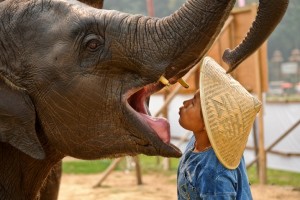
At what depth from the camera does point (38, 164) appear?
2.52 meters

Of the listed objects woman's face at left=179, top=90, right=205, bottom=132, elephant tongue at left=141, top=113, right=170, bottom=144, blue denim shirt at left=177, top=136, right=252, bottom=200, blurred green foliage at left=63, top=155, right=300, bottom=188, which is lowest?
blurred green foliage at left=63, top=155, right=300, bottom=188

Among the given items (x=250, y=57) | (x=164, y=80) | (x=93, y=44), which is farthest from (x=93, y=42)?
(x=250, y=57)

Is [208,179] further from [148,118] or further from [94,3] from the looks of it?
[94,3]

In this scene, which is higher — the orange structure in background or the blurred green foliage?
the orange structure in background

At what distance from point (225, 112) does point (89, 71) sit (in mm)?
713

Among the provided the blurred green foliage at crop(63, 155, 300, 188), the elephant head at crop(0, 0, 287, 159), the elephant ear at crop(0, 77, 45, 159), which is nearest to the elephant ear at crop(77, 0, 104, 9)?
the elephant head at crop(0, 0, 287, 159)

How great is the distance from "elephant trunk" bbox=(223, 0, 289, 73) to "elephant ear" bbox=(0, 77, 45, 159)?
74 cm

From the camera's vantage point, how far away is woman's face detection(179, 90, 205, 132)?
295 cm

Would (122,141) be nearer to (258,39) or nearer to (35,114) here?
(35,114)

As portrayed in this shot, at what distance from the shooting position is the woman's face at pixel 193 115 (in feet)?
9.67

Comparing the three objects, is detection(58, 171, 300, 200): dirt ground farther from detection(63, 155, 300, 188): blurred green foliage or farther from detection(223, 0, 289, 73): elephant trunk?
detection(223, 0, 289, 73): elephant trunk

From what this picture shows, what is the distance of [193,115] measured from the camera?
2973 mm

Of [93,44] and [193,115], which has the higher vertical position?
[93,44]

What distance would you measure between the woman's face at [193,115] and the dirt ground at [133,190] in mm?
5917
